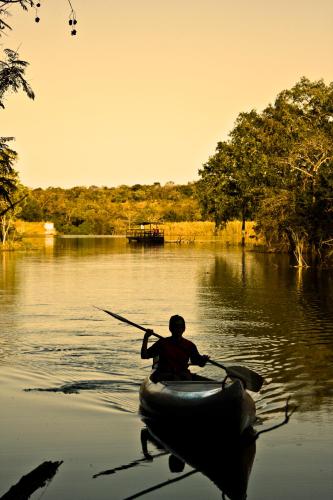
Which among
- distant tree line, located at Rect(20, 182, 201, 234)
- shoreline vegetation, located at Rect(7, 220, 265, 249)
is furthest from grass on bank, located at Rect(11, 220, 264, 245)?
distant tree line, located at Rect(20, 182, 201, 234)

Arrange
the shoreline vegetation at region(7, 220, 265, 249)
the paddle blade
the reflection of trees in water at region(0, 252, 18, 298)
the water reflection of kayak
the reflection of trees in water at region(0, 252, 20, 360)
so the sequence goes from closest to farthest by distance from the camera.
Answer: the water reflection of kayak < the paddle blade < the reflection of trees in water at region(0, 252, 20, 360) < the reflection of trees in water at region(0, 252, 18, 298) < the shoreline vegetation at region(7, 220, 265, 249)

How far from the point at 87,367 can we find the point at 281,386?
477 centimetres

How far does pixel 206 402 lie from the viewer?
38.4 feet

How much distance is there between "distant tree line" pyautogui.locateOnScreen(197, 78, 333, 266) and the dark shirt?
1351 inches

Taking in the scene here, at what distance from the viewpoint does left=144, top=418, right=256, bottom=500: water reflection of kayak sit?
10.3 metres

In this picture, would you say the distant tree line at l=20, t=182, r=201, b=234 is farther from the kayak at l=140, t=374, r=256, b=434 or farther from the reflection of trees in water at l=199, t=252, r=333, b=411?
the kayak at l=140, t=374, r=256, b=434

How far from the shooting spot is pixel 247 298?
3562 cm

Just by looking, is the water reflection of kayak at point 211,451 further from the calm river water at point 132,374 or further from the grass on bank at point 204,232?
the grass on bank at point 204,232

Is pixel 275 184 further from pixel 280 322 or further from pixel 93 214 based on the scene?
pixel 93 214

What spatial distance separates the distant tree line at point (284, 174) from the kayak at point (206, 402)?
A: 35139mm

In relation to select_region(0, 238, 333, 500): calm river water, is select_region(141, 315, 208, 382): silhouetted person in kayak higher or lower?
higher

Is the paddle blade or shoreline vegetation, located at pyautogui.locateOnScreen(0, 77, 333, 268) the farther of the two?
shoreline vegetation, located at pyautogui.locateOnScreen(0, 77, 333, 268)

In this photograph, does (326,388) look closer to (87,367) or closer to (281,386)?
(281,386)

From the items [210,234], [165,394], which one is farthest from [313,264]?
[210,234]
